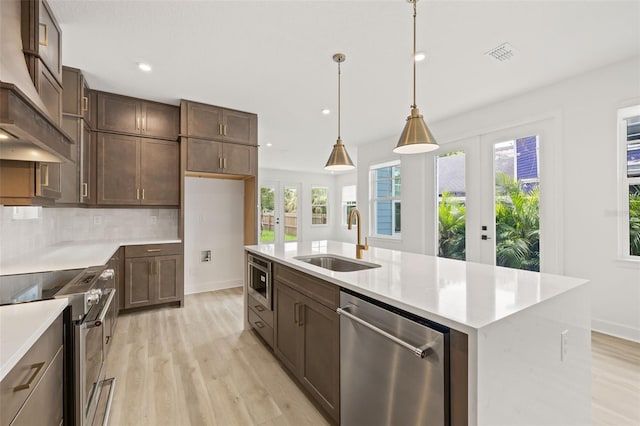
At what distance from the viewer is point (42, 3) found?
6.17 feet

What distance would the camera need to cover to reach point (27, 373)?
96 cm

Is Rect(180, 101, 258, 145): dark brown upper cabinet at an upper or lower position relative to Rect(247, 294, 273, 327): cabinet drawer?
upper

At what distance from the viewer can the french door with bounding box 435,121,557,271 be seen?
338cm

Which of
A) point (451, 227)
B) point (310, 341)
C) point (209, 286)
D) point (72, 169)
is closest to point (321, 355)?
point (310, 341)

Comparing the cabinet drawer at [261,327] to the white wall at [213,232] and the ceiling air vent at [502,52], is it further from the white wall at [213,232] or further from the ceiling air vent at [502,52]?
the ceiling air vent at [502,52]

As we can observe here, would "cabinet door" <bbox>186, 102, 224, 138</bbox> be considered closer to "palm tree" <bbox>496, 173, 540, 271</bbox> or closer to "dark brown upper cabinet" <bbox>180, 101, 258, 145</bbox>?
"dark brown upper cabinet" <bbox>180, 101, 258, 145</bbox>

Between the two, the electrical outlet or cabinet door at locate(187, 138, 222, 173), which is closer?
the electrical outlet

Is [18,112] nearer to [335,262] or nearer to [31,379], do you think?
[31,379]

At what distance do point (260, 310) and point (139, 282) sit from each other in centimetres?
176

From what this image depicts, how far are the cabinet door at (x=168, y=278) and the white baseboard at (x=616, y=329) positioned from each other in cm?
463

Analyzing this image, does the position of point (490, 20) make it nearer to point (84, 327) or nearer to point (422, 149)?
point (422, 149)

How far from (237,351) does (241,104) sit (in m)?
2.88

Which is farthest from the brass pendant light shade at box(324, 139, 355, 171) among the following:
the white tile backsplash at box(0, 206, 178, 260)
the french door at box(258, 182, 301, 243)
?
the french door at box(258, 182, 301, 243)

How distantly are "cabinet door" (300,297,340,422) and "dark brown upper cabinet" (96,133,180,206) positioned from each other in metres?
2.78
